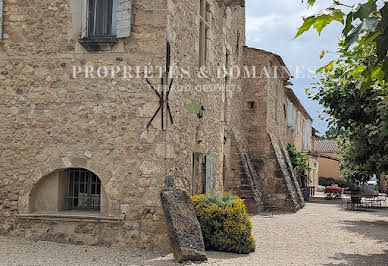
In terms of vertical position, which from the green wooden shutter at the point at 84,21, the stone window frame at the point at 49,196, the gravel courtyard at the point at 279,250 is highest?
the green wooden shutter at the point at 84,21

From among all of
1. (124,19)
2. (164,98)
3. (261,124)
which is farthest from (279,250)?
(261,124)

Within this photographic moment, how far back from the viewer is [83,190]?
7820mm

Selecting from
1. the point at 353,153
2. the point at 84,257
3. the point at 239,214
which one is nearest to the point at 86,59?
the point at 84,257

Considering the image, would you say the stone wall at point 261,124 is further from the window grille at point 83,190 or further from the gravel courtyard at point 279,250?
the window grille at point 83,190

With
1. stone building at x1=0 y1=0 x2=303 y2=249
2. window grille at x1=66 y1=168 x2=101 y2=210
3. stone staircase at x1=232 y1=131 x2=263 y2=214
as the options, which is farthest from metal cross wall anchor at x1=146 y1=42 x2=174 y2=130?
stone staircase at x1=232 y1=131 x2=263 y2=214

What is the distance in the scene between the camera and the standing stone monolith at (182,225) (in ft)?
21.0

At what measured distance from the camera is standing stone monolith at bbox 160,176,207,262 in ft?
21.0

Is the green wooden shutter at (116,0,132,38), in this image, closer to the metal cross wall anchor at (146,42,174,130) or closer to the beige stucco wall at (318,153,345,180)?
the metal cross wall anchor at (146,42,174,130)

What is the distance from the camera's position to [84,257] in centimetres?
639

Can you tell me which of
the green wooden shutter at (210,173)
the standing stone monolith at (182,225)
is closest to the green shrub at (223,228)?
the standing stone monolith at (182,225)

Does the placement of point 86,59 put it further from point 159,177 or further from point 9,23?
point 159,177

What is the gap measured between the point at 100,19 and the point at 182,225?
12.4ft

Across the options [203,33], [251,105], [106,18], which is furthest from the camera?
[251,105]

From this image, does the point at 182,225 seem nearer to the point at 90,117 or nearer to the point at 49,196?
the point at 90,117
